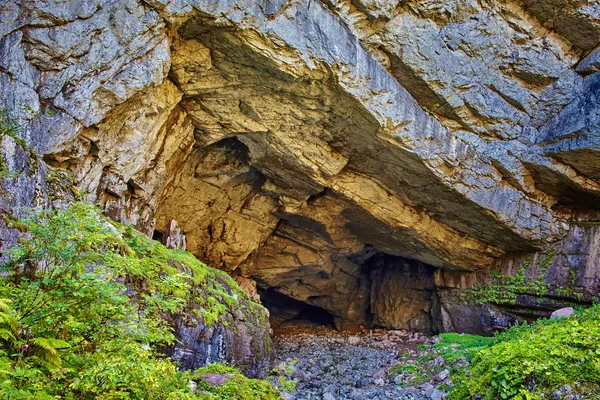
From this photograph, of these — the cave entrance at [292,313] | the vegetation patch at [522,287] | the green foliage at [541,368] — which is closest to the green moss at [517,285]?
the vegetation patch at [522,287]

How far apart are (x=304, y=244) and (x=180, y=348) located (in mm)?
12629

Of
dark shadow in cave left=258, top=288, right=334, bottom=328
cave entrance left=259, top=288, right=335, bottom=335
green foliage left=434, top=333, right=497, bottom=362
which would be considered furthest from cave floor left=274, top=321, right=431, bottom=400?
green foliage left=434, top=333, right=497, bottom=362

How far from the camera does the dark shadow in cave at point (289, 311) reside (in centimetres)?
2391

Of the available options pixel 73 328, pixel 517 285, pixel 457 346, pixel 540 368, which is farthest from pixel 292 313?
pixel 73 328

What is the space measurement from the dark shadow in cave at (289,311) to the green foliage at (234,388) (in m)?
17.0

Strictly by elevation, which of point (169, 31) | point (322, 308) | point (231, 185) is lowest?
point (322, 308)

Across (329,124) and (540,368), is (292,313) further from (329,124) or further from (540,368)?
(540,368)

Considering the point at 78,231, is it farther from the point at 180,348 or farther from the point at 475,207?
the point at 475,207

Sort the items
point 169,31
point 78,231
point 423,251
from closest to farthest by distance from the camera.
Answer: point 78,231
point 169,31
point 423,251

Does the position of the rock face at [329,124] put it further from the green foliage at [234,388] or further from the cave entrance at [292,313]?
the cave entrance at [292,313]

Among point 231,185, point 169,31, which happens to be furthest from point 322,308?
point 169,31

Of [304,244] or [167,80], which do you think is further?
[304,244]

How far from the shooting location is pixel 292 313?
24578 millimetres

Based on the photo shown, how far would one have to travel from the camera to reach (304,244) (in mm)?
19875
